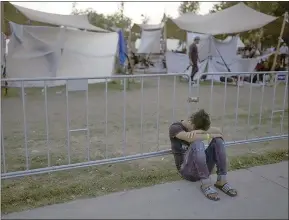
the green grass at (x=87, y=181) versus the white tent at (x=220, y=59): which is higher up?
the white tent at (x=220, y=59)

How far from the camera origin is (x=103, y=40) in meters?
12.2

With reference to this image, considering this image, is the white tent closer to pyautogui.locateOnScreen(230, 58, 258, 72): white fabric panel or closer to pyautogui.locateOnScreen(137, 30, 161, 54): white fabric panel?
pyautogui.locateOnScreen(230, 58, 258, 72): white fabric panel

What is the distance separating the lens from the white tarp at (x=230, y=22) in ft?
41.2

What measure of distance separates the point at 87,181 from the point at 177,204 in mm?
1036

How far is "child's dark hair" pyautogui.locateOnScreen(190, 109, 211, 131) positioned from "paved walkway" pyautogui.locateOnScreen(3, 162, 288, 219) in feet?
2.11

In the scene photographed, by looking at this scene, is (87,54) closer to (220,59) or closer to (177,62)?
(177,62)

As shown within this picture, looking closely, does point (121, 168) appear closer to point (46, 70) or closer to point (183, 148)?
point (183, 148)

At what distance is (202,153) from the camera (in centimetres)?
326

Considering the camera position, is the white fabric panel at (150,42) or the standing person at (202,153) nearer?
the standing person at (202,153)

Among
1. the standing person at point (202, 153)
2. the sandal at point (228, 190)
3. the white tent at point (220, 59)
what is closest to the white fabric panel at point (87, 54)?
the white tent at point (220, 59)

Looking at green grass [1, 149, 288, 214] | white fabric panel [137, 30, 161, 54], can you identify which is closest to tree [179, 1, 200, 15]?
white fabric panel [137, 30, 161, 54]

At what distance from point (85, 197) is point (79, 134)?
240 centimetres

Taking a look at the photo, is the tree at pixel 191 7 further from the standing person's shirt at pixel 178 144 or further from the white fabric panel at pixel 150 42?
the standing person's shirt at pixel 178 144

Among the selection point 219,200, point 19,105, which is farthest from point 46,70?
point 219,200
